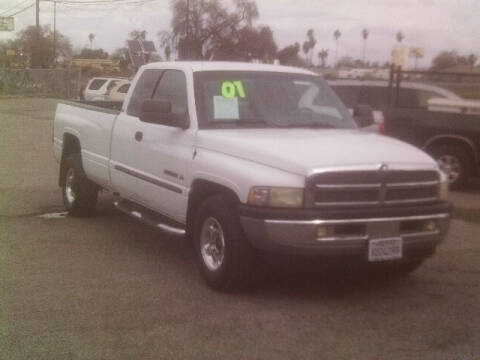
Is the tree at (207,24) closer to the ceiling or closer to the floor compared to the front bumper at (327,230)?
closer to the ceiling

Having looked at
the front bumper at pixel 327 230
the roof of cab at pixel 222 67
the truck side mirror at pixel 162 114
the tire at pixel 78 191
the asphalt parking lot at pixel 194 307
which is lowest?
the asphalt parking lot at pixel 194 307

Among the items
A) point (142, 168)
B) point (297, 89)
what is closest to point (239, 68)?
point (297, 89)

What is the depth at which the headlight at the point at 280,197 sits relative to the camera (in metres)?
5.43

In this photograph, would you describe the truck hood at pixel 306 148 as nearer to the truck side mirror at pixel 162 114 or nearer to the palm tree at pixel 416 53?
the truck side mirror at pixel 162 114

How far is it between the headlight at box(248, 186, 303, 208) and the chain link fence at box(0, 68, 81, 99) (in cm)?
4516

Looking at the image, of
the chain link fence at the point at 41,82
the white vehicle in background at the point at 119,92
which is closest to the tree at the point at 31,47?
the chain link fence at the point at 41,82

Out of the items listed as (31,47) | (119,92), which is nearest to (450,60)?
(119,92)

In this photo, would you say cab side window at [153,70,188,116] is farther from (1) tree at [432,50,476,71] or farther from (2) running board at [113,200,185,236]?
(1) tree at [432,50,476,71]

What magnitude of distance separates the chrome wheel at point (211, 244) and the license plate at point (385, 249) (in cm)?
123

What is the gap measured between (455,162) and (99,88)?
932 inches

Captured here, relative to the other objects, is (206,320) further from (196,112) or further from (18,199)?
(18,199)

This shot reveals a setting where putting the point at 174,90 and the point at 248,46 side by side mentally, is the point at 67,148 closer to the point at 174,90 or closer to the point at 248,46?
the point at 174,90

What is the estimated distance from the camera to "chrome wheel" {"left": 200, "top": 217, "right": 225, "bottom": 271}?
19.8 feet

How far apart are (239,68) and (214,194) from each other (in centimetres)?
161
